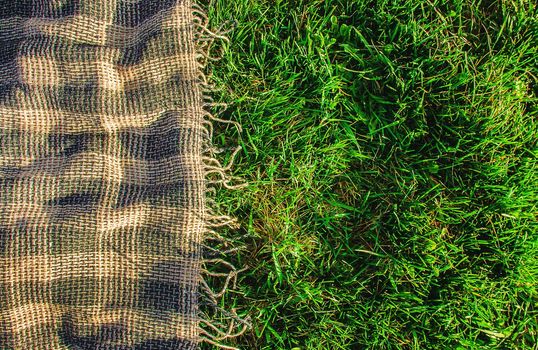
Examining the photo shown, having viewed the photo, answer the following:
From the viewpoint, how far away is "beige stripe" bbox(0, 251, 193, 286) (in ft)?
3.95

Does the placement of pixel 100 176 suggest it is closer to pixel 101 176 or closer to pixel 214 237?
pixel 101 176

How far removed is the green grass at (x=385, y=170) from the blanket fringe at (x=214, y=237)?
1.3 inches

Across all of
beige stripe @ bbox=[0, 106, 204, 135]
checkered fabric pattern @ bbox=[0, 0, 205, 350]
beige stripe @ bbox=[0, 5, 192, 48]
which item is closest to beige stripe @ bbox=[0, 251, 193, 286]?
checkered fabric pattern @ bbox=[0, 0, 205, 350]

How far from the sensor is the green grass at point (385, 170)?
1316 millimetres

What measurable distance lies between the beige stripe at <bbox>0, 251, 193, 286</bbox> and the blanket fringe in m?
0.10

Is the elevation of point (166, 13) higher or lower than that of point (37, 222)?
higher

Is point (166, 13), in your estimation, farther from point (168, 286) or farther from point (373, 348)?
point (373, 348)

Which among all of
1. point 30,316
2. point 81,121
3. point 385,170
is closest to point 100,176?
point 81,121

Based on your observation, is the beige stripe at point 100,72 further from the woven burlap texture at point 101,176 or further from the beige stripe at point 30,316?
the beige stripe at point 30,316

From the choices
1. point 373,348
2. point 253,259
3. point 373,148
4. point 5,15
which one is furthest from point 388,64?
point 5,15

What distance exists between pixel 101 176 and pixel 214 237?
35cm

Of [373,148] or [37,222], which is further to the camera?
[373,148]

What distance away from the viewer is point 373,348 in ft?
4.27

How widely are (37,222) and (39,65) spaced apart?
431mm
